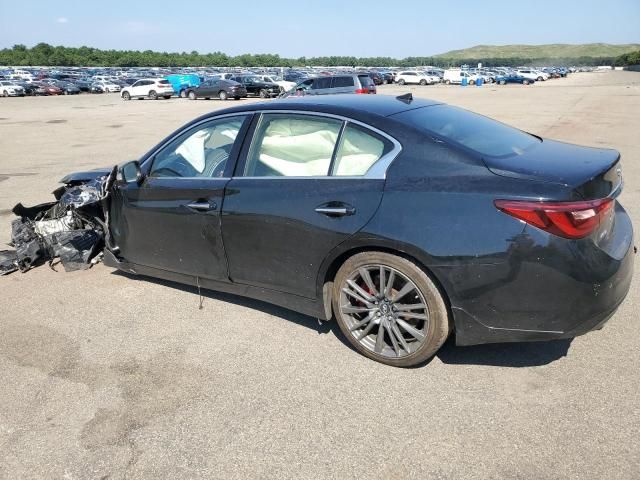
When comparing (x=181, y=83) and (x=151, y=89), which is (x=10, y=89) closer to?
(x=151, y=89)

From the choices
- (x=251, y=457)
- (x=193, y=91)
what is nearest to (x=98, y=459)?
(x=251, y=457)

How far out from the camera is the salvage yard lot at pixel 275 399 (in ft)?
8.25

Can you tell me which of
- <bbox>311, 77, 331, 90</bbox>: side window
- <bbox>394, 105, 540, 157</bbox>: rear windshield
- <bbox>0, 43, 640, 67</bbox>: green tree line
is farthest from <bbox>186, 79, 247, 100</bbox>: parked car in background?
<bbox>0, 43, 640, 67</bbox>: green tree line

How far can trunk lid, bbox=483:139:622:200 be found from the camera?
2785 mm

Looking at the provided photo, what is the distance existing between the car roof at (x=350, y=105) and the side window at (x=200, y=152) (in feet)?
0.51

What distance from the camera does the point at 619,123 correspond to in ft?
54.9

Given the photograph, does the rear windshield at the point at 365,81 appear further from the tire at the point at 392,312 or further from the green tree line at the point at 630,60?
the green tree line at the point at 630,60

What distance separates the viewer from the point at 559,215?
2652mm

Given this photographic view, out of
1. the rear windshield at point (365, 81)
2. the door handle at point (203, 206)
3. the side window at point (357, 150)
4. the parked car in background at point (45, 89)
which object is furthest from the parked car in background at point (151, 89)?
the side window at point (357, 150)

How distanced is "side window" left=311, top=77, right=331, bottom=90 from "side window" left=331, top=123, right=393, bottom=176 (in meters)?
22.4

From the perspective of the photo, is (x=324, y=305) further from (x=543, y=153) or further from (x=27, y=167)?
(x=27, y=167)

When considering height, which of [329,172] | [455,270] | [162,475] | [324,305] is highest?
[329,172]

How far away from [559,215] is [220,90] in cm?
3447

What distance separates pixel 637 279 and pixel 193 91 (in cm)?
3565
